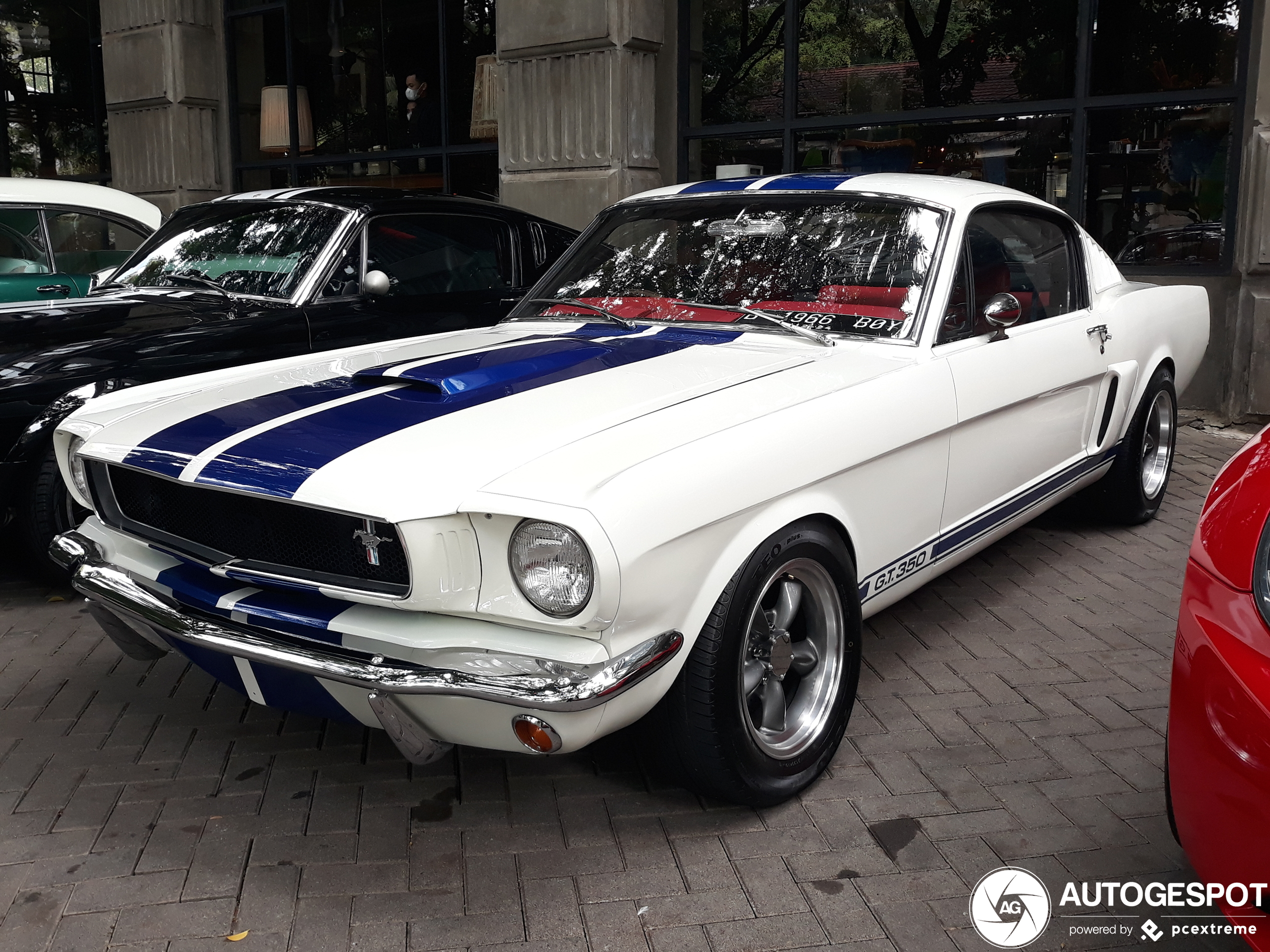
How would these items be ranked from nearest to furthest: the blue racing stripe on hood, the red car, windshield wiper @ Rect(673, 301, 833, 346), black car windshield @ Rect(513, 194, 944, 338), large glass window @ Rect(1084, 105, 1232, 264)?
the red car
the blue racing stripe on hood
windshield wiper @ Rect(673, 301, 833, 346)
black car windshield @ Rect(513, 194, 944, 338)
large glass window @ Rect(1084, 105, 1232, 264)

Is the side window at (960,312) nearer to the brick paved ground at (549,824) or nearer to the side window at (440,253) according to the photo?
the brick paved ground at (549,824)

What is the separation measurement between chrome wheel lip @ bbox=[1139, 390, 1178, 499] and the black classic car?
3.10m

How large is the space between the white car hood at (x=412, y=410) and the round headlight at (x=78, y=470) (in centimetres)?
8

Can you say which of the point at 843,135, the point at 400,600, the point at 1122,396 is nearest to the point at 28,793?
the point at 400,600

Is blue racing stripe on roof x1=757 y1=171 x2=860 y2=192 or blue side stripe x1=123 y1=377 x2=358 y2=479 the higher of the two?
blue racing stripe on roof x1=757 y1=171 x2=860 y2=192

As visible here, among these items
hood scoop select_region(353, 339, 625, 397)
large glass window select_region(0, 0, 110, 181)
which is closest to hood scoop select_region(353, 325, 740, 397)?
hood scoop select_region(353, 339, 625, 397)

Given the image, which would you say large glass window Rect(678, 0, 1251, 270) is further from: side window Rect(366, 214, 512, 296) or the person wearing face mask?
side window Rect(366, 214, 512, 296)

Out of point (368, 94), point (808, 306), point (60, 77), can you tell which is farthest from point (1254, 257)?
point (60, 77)

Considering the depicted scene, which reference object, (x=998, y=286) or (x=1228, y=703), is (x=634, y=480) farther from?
(x=998, y=286)

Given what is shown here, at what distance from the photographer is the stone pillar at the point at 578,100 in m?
8.96

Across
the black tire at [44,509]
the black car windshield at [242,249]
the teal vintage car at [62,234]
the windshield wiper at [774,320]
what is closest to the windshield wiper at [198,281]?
the black car windshield at [242,249]

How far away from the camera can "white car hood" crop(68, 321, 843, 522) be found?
2416 mm

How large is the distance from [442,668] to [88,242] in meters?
5.61

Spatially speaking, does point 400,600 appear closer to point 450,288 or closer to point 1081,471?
point 1081,471
